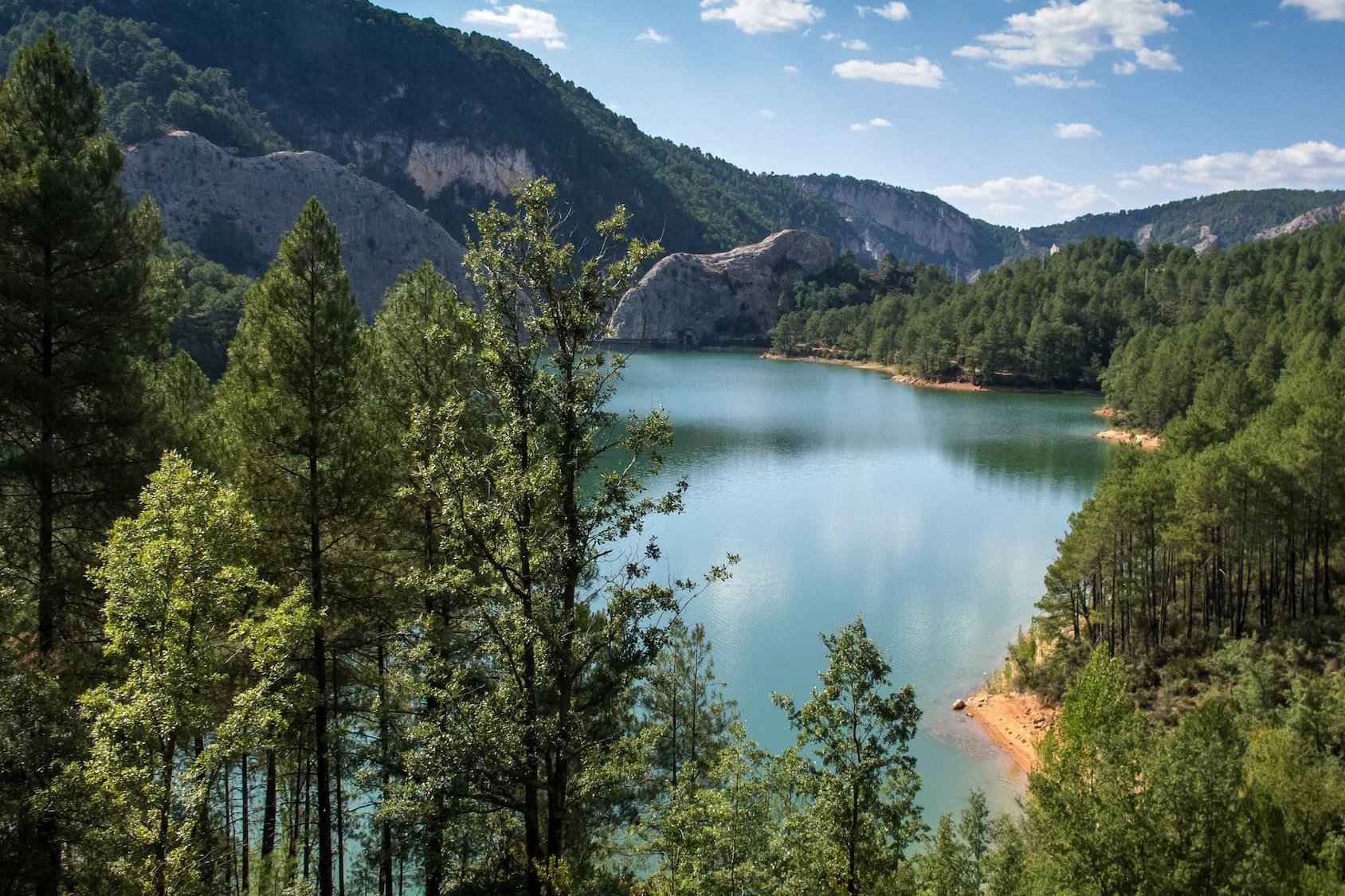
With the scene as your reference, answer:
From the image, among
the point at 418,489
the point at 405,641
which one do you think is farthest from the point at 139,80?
the point at 405,641

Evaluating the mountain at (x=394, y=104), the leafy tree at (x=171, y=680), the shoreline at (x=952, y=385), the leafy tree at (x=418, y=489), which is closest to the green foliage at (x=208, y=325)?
the leafy tree at (x=418, y=489)

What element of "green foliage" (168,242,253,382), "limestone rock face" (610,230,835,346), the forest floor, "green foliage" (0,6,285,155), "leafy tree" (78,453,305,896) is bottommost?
the forest floor

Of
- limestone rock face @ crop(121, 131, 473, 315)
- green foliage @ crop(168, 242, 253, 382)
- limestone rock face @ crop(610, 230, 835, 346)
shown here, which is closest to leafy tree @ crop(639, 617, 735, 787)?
green foliage @ crop(168, 242, 253, 382)

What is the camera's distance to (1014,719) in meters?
20.9

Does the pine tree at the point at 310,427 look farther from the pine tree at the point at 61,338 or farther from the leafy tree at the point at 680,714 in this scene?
the leafy tree at the point at 680,714

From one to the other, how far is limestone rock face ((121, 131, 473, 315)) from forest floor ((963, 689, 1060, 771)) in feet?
215

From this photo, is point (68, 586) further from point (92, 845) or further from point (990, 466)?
point (990, 466)

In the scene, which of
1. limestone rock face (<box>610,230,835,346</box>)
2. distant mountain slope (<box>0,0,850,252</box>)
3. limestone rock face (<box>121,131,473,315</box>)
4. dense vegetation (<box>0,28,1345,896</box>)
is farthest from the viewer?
limestone rock face (<box>610,230,835,346</box>)

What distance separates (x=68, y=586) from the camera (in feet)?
30.5

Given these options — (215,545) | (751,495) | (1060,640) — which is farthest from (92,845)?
(751,495)

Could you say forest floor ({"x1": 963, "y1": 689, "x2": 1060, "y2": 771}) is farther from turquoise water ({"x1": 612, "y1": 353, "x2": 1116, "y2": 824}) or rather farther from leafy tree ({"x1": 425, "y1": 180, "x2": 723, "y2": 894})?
leafy tree ({"x1": 425, "y1": 180, "x2": 723, "y2": 894})

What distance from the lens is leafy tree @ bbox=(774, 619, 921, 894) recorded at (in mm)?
9375

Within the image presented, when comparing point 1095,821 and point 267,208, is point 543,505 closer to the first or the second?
point 1095,821

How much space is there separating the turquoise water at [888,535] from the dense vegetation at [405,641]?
7422 millimetres
